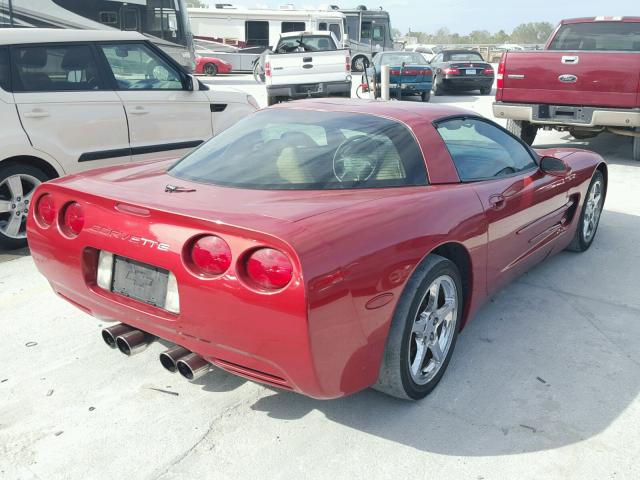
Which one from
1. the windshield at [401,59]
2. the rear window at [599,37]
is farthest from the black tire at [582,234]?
the windshield at [401,59]

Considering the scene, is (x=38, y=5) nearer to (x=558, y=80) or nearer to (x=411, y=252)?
(x=558, y=80)

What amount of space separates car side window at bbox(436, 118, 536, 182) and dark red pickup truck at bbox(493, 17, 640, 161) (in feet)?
15.9

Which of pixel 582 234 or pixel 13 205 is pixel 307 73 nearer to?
pixel 13 205

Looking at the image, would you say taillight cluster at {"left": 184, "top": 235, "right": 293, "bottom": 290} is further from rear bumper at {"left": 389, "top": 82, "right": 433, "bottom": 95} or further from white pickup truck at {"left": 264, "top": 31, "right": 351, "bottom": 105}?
rear bumper at {"left": 389, "top": 82, "right": 433, "bottom": 95}

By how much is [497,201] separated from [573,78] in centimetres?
585

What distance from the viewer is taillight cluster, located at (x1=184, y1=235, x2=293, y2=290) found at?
227cm

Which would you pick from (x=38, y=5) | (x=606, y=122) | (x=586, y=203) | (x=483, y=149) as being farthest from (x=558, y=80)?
(x=38, y=5)

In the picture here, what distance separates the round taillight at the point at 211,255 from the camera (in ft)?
7.80

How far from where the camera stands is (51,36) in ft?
18.4

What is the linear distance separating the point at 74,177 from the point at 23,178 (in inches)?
94.3

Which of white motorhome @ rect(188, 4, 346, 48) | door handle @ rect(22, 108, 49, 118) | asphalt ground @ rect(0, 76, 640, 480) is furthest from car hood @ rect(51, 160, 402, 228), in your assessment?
white motorhome @ rect(188, 4, 346, 48)

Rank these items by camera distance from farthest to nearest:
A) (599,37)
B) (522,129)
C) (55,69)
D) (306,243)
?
(522,129) < (599,37) < (55,69) < (306,243)

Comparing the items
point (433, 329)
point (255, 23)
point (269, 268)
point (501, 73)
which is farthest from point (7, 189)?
point (255, 23)

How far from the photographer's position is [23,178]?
5.27 metres
